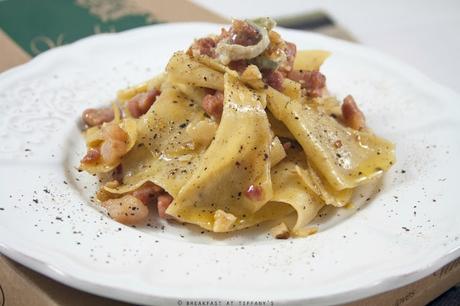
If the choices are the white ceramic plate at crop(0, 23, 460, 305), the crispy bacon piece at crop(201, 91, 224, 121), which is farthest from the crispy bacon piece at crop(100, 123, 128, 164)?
the crispy bacon piece at crop(201, 91, 224, 121)

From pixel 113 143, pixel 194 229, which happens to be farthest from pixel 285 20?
pixel 194 229

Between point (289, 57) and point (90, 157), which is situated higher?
point (289, 57)

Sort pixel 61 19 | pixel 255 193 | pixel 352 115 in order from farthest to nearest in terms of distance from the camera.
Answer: pixel 61 19 < pixel 352 115 < pixel 255 193

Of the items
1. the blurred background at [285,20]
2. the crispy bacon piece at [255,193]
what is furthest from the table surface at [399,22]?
the crispy bacon piece at [255,193]

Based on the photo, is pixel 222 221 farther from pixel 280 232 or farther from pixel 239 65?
pixel 239 65

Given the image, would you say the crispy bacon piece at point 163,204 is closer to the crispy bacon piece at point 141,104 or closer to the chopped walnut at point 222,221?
the chopped walnut at point 222,221

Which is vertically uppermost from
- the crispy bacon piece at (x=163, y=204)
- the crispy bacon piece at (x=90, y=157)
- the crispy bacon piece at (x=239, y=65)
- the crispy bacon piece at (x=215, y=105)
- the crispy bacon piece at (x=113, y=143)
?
the crispy bacon piece at (x=239, y=65)
